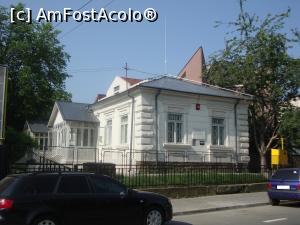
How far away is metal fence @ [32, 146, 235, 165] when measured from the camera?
2562cm

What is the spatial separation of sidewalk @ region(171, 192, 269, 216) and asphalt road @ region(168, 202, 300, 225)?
0.37 metres

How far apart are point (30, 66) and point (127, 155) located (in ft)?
71.1

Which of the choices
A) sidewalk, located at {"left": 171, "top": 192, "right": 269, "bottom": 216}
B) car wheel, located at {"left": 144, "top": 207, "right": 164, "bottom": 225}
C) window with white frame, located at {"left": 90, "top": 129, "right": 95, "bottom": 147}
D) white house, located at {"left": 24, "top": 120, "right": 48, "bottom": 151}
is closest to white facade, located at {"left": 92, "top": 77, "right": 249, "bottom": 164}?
window with white frame, located at {"left": 90, "top": 129, "right": 95, "bottom": 147}

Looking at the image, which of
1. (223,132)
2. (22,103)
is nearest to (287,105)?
(223,132)

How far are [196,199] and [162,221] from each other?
295 inches

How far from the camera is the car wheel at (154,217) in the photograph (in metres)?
11.7

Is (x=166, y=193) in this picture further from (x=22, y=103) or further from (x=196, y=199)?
(x=22, y=103)

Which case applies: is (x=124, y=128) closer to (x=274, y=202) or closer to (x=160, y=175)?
(x=160, y=175)

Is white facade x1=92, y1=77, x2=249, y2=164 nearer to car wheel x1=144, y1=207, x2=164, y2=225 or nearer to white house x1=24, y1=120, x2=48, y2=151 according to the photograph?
car wheel x1=144, y1=207, x2=164, y2=225

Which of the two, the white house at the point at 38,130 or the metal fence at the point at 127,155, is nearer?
the metal fence at the point at 127,155

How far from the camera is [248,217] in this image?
1502cm

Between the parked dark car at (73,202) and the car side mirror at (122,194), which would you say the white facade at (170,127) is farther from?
the car side mirror at (122,194)

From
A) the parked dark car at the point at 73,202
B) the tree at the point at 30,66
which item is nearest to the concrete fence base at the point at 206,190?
the parked dark car at the point at 73,202

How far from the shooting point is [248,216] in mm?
15305
